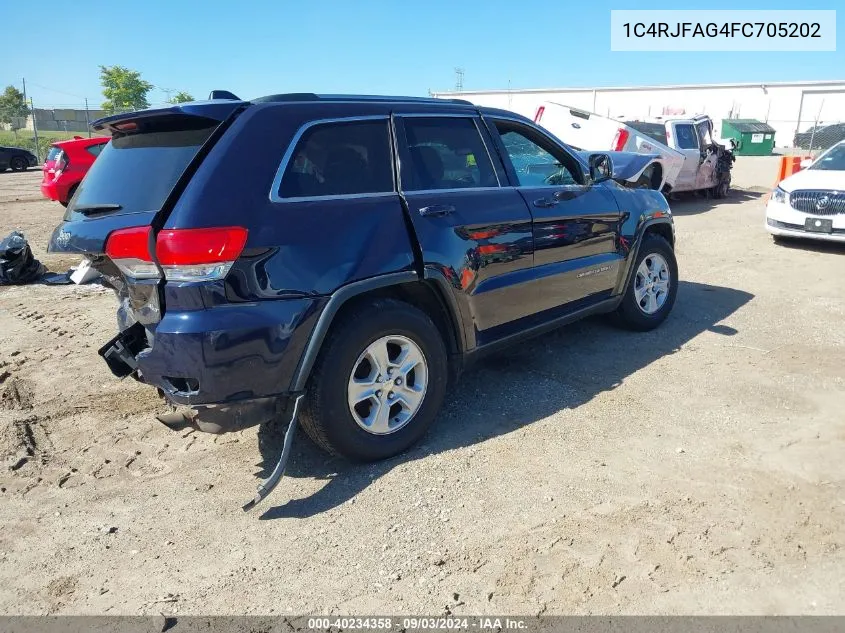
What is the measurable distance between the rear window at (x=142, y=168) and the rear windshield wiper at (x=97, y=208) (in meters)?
0.02

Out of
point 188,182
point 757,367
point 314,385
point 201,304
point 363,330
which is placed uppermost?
point 188,182

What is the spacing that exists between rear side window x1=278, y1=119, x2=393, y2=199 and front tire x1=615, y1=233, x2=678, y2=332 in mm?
2624

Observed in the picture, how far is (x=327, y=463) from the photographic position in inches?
137

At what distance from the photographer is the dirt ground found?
2521 millimetres

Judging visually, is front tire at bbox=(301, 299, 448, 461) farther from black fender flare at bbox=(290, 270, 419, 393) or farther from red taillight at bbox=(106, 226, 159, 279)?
red taillight at bbox=(106, 226, 159, 279)

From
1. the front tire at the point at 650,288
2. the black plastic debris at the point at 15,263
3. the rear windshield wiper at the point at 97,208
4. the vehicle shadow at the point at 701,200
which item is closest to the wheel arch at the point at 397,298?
the rear windshield wiper at the point at 97,208

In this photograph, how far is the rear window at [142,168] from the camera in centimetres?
296

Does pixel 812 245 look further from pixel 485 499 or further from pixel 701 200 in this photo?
pixel 485 499

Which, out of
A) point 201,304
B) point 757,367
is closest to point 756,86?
point 757,367

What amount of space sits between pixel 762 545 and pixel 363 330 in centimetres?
202

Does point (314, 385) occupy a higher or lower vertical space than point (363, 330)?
lower

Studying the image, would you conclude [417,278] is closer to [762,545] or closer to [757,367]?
[762,545]

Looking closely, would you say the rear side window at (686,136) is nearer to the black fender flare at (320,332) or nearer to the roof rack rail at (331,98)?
the roof rack rail at (331,98)

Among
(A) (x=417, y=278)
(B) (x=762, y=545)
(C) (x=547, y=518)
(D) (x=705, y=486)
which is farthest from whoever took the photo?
(A) (x=417, y=278)
